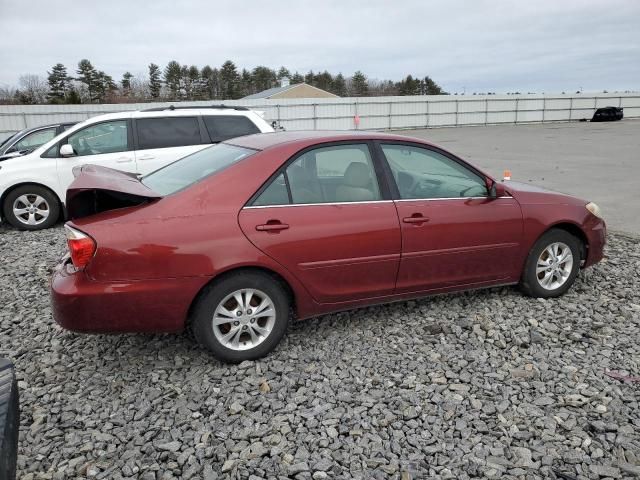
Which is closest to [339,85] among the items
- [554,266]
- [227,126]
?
[227,126]

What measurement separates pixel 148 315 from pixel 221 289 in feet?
1.57

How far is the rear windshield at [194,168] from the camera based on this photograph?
372 cm

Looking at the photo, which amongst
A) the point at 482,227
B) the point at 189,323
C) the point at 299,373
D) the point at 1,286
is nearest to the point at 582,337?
the point at 482,227

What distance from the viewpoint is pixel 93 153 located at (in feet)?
26.7

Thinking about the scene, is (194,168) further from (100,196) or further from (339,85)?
(339,85)

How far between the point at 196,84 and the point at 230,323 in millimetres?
76871

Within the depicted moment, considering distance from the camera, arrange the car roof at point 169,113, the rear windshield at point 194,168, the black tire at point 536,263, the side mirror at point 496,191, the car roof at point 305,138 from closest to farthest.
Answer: the rear windshield at point 194,168 → the car roof at point 305,138 → the side mirror at point 496,191 → the black tire at point 536,263 → the car roof at point 169,113

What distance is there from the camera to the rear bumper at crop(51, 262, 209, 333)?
3.22 meters

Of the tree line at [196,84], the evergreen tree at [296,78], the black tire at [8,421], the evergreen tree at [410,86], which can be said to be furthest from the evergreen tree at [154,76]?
the black tire at [8,421]

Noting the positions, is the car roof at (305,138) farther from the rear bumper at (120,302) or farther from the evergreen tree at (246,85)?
the evergreen tree at (246,85)

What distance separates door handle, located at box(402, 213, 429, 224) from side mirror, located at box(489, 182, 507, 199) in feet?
2.35

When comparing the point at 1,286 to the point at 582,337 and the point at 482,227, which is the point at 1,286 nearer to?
the point at 482,227

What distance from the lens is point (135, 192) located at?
11.2 ft

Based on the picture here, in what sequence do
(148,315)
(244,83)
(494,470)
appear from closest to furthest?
1. (494,470)
2. (148,315)
3. (244,83)
